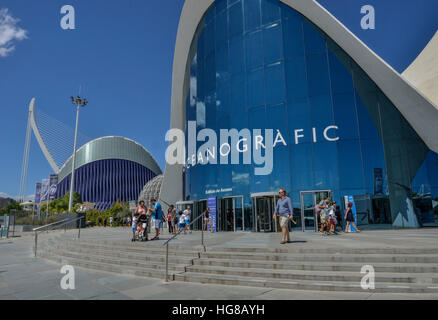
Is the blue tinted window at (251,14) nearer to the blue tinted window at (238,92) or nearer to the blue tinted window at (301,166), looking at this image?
the blue tinted window at (238,92)

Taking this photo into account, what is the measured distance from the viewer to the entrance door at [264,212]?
16.8 metres

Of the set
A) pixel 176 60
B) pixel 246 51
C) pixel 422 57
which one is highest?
pixel 176 60

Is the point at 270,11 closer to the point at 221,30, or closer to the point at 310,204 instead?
the point at 221,30

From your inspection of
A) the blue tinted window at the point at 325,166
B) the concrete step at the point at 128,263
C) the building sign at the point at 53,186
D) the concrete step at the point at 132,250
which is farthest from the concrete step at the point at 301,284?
the building sign at the point at 53,186

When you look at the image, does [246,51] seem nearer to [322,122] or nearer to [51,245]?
[322,122]

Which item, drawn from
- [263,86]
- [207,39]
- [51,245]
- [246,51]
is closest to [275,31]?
[246,51]

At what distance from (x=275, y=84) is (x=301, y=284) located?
15.5 metres

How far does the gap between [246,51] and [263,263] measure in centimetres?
1717

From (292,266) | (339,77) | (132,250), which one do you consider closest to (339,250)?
(292,266)

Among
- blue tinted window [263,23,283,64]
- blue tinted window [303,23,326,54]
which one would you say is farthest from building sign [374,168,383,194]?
blue tinted window [263,23,283,64]

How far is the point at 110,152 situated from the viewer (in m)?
82.1

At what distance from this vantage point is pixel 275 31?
19.7 meters

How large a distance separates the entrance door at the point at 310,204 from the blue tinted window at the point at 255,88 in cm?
678
